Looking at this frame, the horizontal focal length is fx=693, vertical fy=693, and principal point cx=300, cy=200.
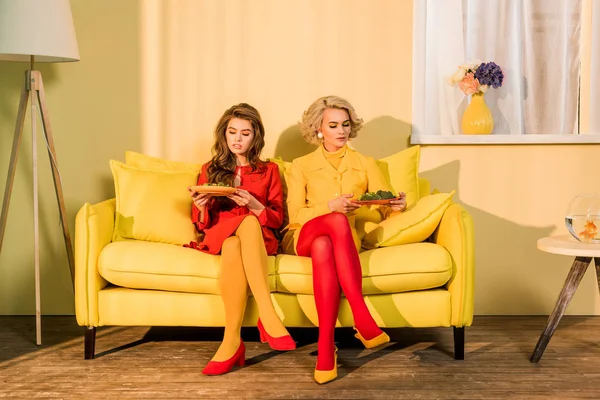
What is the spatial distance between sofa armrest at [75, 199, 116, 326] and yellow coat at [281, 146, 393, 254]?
2.71ft

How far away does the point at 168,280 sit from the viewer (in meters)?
2.85

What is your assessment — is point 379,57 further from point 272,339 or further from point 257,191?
point 272,339

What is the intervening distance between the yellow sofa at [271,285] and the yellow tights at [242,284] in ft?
0.33

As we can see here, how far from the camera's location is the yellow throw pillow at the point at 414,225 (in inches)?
118

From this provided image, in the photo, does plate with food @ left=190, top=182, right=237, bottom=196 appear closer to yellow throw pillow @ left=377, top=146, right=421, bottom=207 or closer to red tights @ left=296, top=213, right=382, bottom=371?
red tights @ left=296, top=213, right=382, bottom=371

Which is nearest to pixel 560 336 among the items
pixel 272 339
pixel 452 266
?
pixel 452 266

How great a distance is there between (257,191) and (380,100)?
3.18 ft

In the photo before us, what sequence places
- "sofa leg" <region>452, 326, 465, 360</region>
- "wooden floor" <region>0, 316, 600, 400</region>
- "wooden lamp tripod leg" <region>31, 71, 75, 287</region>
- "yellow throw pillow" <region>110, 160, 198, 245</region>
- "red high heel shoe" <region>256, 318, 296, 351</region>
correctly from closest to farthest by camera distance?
"wooden floor" <region>0, 316, 600, 400</region> → "red high heel shoe" <region>256, 318, 296, 351</region> → "sofa leg" <region>452, 326, 465, 360</region> → "yellow throw pillow" <region>110, 160, 198, 245</region> → "wooden lamp tripod leg" <region>31, 71, 75, 287</region>

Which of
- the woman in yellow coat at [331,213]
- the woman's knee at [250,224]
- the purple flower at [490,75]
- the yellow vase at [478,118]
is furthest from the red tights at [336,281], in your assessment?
the purple flower at [490,75]

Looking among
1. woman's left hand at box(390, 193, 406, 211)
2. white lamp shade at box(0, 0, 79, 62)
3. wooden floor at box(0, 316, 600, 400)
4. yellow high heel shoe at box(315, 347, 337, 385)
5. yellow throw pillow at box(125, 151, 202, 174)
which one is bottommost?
wooden floor at box(0, 316, 600, 400)

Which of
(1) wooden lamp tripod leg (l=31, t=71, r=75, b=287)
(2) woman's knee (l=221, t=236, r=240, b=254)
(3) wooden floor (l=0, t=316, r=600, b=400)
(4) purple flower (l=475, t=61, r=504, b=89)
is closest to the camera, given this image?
(3) wooden floor (l=0, t=316, r=600, b=400)

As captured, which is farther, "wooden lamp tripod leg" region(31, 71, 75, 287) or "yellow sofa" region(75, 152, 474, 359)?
"wooden lamp tripod leg" region(31, 71, 75, 287)

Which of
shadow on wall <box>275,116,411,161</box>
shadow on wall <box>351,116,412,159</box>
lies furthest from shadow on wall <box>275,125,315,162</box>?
shadow on wall <box>351,116,412,159</box>

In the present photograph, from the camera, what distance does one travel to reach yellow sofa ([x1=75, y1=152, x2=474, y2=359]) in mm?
2836
